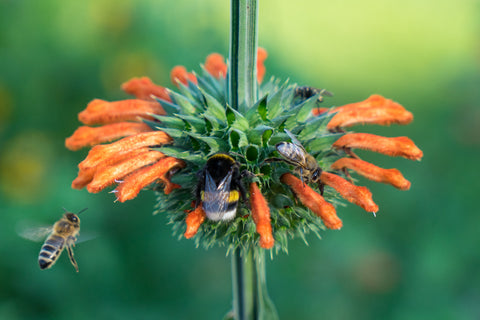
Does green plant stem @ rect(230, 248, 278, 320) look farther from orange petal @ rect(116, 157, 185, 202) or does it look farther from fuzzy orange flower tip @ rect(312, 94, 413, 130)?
fuzzy orange flower tip @ rect(312, 94, 413, 130)

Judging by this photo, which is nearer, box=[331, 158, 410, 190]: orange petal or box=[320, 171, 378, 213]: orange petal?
box=[320, 171, 378, 213]: orange petal

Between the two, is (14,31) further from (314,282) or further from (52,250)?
(314,282)

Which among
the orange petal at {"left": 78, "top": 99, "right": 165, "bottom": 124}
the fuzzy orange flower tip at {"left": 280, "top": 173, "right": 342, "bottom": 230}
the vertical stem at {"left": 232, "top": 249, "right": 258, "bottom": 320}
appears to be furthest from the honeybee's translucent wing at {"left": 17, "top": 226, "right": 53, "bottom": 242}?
the fuzzy orange flower tip at {"left": 280, "top": 173, "right": 342, "bottom": 230}

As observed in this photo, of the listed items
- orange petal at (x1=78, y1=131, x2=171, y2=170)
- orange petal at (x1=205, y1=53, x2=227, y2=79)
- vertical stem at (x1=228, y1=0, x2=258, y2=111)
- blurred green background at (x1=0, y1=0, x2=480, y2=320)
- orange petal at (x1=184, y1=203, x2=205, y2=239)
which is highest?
vertical stem at (x1=228, y1=0, x2=258, y2=111)

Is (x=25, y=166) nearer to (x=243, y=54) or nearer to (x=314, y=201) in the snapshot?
(x=243, y=54)

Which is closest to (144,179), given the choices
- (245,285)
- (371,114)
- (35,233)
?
(245,285)

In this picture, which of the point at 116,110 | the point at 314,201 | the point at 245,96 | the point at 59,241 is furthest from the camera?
the point at 59,241
